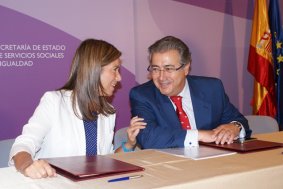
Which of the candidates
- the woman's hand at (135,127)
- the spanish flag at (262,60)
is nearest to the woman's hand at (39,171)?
the woman's hand at (135,127)

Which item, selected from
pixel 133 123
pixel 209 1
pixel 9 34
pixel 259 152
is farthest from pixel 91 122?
pixel 209 1

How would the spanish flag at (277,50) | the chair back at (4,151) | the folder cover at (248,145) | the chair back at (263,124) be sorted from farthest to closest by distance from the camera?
1. the spanish flag at (277,50)
2. the chair back at (263,124)
3. the chair back at (4,151)
4. the folder cover at (248,145)

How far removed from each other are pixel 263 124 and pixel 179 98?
3.10ft

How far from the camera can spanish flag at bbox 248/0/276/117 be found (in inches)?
175

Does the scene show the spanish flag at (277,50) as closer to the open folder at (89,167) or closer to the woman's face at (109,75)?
the woman's face at (109,75)

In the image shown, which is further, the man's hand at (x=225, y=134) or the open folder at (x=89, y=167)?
the man's hand at (x=225, y=134)

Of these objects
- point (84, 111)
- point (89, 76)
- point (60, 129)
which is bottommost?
point (60, 129)

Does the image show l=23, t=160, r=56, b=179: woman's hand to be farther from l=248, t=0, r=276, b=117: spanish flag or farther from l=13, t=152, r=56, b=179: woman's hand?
l=248, t=0, r=276, b=117: spanish flag

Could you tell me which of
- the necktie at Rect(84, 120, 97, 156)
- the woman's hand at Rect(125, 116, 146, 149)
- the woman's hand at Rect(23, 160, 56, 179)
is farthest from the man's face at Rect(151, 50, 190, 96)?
the woman's hand at Rect(23, 160, 56, 179)

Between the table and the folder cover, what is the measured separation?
0.17 feet

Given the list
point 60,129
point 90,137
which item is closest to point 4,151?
point 60,129

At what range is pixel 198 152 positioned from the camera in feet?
6.35

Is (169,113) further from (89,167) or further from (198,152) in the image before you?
(89,167)

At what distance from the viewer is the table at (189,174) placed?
4.52 feet
